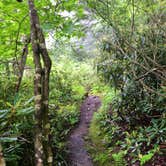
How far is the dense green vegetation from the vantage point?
359 cm

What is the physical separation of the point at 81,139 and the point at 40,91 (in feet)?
11.6

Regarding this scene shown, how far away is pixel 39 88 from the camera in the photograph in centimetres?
285

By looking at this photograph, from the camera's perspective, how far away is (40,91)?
2.86m

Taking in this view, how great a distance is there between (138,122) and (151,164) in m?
1.62

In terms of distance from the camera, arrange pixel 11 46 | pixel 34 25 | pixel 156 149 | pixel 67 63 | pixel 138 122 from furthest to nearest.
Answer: pixel 67 63 < pixel 138 122 < pixel 156 149 < pixel 11 46 < pixel 34 25

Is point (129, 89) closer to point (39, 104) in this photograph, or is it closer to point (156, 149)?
point (156, 149)

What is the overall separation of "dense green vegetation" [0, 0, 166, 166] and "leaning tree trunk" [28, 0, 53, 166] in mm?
64

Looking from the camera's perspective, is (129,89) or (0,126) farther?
(129,89)

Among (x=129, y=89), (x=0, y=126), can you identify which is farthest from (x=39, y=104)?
(x=129, y=89)

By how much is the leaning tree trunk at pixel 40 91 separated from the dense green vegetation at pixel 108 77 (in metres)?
0.06

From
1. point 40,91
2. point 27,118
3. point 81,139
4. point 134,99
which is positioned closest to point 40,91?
point 40,91

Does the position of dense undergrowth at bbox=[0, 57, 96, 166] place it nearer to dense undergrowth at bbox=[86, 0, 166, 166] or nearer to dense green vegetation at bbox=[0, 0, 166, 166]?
dense green vegetation at bbox=[0, 0, 166, 166]

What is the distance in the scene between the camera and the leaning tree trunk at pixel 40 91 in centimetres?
280

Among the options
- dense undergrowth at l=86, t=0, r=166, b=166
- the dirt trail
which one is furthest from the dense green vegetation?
the dirt trail
